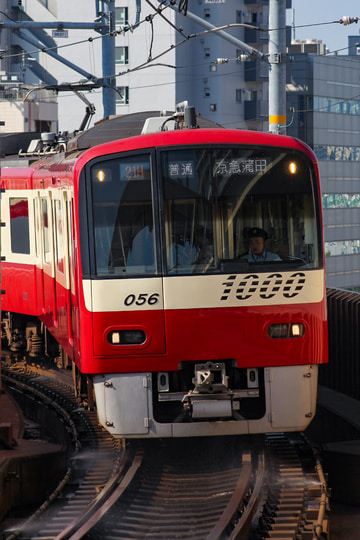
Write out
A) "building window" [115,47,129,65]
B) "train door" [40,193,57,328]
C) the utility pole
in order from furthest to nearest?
"building window" [115,47,129,65] → the utility pole → "train door" [40,193,57,328]

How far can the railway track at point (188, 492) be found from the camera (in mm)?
6594

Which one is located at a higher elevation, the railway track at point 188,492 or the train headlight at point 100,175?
the train headlight at point 100,175

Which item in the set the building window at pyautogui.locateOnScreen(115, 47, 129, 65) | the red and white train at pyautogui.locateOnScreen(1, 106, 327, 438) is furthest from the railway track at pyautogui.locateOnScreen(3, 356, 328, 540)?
the building window at pyautogui.locateOnScreen(115, 47, 129, 65)

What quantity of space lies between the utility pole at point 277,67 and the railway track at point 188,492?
4285 mm

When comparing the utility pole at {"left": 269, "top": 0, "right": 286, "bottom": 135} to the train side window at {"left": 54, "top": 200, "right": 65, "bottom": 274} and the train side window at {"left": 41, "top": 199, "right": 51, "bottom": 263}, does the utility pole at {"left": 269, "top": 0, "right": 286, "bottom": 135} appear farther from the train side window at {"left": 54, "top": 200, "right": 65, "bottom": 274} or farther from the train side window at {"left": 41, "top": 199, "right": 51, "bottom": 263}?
the train side window at {"left": 54, "top": 200, "right": 65, "bottom": 274}

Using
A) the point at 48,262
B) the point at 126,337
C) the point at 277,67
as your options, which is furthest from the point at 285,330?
the point at 277,67

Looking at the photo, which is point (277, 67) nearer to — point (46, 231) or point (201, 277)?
point (46, 231)

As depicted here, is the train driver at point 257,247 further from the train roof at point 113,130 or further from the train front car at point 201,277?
the train roof at point 113,130

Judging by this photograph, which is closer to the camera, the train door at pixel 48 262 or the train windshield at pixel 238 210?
the train windshield at pixel 238 210

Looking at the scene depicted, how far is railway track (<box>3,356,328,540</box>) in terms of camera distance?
260 inches

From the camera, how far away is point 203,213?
757 cm

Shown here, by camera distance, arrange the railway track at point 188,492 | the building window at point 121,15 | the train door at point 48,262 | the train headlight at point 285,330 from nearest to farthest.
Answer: the railway track at point 188,492, the train headlight at point 285,330, the train door at point 48,262, the building window at point 121,15

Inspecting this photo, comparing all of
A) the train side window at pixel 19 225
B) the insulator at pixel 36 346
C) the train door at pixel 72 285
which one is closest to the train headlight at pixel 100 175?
the train door at pixel 72 285

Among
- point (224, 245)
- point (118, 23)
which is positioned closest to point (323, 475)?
point (224, 245)
